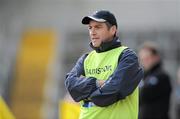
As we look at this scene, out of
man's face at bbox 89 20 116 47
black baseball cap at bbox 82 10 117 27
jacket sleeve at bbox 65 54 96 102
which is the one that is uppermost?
black baseball cap at bbox 82 10 117 27

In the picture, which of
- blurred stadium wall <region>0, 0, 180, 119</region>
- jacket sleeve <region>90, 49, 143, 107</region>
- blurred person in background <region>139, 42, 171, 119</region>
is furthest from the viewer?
blurred stadium wall <region>0, 0, 180, 119</region>

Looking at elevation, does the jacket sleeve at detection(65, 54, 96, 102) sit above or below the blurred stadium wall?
above

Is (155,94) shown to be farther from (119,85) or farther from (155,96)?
(119,85)

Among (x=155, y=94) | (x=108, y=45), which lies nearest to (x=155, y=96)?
(x=155, y=94)

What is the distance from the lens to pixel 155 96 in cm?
902

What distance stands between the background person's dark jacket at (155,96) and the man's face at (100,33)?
2910mm

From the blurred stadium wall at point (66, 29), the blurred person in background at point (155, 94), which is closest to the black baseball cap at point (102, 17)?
the blurred person in background at point (155, 94)

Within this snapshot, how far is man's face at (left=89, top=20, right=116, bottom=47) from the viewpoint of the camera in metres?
6.17

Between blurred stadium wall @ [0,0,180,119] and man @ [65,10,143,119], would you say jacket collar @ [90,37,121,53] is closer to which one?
man @ [65,10,143,119]

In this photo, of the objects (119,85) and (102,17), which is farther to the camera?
(102,17)

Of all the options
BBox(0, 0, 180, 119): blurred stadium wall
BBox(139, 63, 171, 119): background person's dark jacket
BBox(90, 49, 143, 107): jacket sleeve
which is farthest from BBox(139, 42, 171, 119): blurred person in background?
BBox(0, 0, 180, 119): blurred stadium wall

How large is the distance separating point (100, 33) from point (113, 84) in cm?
52

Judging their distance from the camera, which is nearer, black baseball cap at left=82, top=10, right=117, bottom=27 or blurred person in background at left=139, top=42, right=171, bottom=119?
black baseball cap at left=82, top=10, right=117, bottom=27

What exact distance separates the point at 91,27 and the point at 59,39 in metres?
11.8
